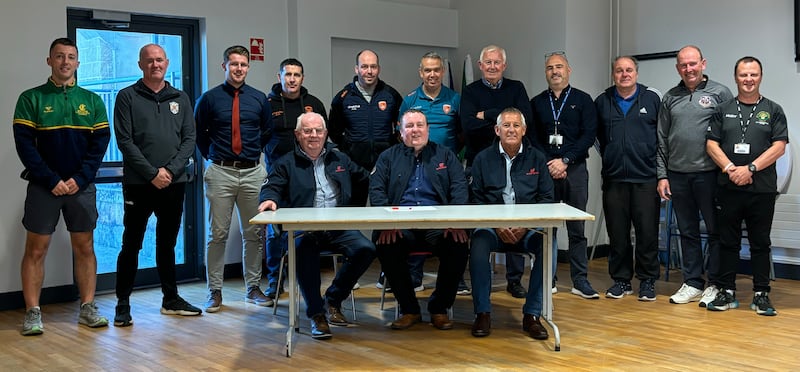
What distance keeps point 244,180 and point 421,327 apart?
155cm

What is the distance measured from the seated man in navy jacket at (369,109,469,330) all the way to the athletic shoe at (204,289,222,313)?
1244 mm

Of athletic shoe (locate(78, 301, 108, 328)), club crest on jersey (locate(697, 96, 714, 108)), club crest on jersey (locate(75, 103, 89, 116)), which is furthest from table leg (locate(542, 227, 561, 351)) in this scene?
club crest on jersey (locate(75, 103, 89, 116))

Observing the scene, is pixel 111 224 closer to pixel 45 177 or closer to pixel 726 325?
pixel 45 177

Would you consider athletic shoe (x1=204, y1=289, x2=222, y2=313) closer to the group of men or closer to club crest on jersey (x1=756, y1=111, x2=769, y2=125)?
the group of men

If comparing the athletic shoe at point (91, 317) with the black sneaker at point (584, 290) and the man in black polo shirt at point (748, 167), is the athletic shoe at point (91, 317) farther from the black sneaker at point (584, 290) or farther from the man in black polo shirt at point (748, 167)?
the man in black polo shirt at point (748, 167)

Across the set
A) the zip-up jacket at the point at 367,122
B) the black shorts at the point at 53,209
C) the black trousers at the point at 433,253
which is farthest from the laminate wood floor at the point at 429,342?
the zip-up jacket at the point at 367,122

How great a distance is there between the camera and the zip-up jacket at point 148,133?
4840mm

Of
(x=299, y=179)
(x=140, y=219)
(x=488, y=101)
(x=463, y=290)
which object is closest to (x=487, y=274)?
(x=299, y=179)

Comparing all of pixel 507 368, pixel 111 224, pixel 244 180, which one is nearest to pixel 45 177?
pixel 244 180

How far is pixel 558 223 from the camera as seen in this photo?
408cm

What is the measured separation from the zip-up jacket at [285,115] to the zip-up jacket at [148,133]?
2.38 feet

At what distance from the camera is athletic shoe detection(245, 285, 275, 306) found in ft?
18.0

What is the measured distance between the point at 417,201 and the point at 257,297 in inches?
57.4

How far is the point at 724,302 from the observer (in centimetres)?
513
